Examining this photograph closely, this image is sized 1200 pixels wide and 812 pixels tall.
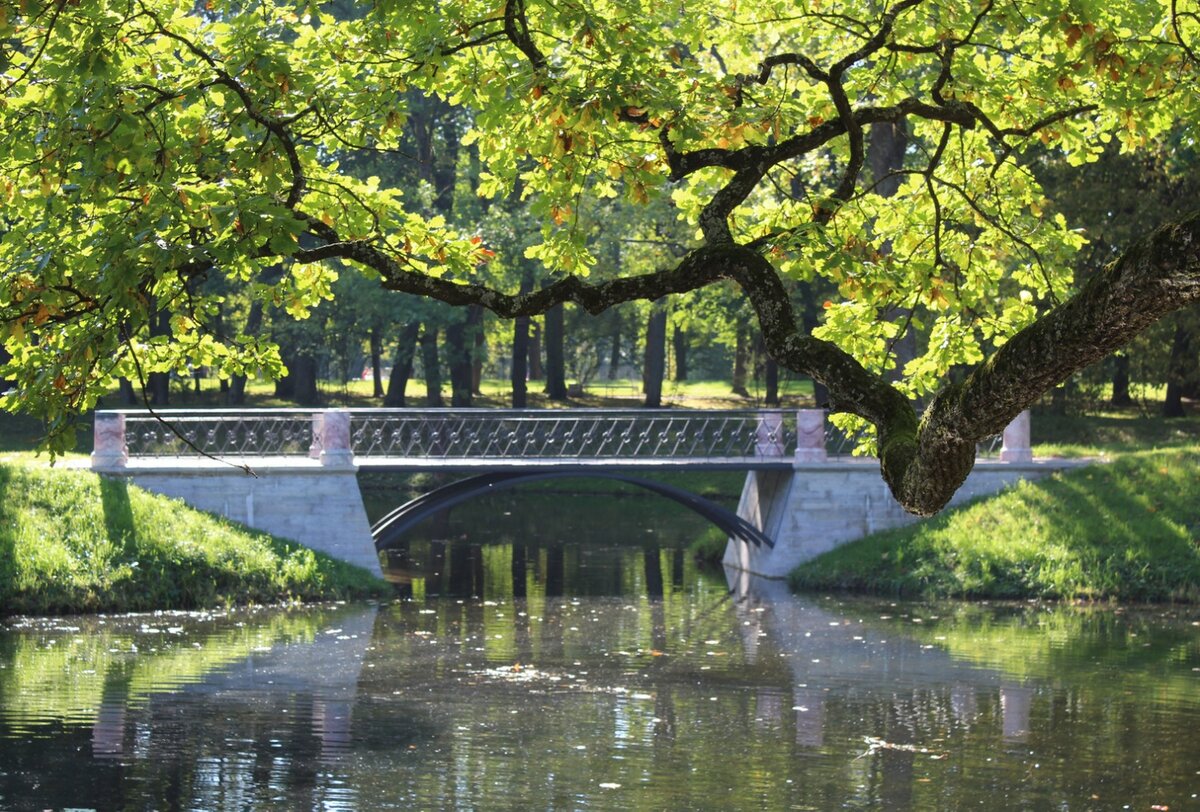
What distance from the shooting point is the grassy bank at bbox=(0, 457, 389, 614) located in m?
21.9

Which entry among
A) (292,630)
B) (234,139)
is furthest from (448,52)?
(292,630)

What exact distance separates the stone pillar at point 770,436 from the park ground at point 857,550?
2.05 meters

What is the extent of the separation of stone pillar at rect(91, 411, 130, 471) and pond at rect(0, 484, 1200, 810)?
12.1 ft

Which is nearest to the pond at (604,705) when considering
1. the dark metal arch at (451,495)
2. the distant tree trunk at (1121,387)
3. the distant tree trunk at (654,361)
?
the dark metal arch at (451,495)

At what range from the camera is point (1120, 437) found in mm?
33375

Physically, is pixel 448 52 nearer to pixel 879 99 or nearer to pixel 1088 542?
pixel 879 99

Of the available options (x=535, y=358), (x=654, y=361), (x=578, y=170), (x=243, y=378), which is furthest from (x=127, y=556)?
(x=535, y=358)

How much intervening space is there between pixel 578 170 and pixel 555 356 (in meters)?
32.8

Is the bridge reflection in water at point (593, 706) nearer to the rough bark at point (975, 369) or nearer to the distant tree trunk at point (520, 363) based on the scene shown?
the rough bark at point (975, 369)

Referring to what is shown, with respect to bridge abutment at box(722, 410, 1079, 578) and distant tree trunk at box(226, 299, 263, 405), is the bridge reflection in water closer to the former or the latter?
bridge abutment at box(722, 410, 1079, 578)

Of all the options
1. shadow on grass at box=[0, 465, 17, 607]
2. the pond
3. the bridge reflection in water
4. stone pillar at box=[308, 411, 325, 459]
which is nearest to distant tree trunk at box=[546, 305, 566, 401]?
stone pillar at box=[308, 411, 325, 459]

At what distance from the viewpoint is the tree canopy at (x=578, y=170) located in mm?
6781

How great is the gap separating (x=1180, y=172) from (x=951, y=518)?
8.16 m

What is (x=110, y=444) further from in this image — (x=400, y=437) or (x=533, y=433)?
(x=533, y=433)
